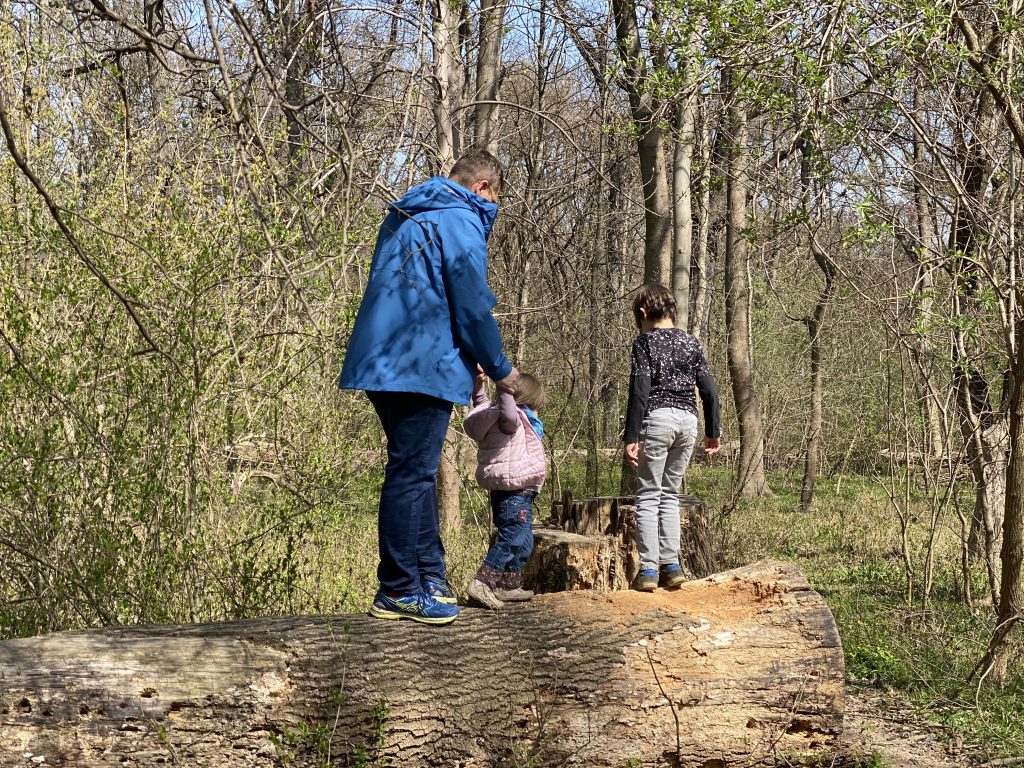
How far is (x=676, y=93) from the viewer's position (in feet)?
20.3

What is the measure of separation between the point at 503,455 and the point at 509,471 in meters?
0.08

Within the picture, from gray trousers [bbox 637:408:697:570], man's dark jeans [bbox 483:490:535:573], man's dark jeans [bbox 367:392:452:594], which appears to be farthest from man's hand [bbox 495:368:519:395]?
gray trousers [bbox 637:408:697:570]

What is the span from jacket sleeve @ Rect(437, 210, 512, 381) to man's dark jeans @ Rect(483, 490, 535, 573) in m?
0.85

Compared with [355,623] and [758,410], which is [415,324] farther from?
[758,410]

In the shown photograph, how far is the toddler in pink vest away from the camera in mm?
4773

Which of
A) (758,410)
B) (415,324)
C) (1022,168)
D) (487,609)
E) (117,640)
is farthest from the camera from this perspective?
(758,410)

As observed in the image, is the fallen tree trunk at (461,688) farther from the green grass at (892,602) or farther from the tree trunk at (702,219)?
the tree trunk at (702,219)

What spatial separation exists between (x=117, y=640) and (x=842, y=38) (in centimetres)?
454

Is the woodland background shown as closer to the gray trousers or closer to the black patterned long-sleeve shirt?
the black patterned long-sleeve shirt

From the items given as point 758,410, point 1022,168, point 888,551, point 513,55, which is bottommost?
point 888,551

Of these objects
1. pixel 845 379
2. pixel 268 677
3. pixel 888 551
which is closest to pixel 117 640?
pixel 268 677

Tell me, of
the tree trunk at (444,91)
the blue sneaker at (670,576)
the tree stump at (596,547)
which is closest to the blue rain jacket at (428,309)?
the blue sneaker at (670,576)

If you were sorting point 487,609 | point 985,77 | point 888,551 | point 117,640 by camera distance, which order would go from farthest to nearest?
point 888,551, point 985,77, point 487,609, point 117,640

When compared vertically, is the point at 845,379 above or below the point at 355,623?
above
